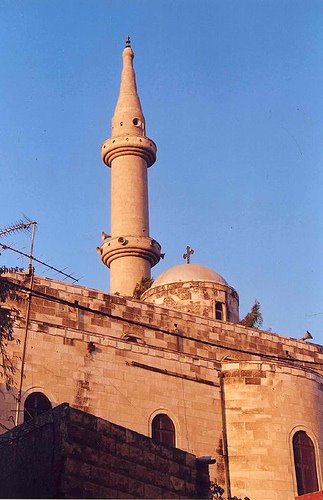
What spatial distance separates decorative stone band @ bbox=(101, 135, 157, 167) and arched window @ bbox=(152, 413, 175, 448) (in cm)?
1878

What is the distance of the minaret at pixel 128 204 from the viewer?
35.5m

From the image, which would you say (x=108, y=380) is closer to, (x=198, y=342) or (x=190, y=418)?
(x=190, y=418)

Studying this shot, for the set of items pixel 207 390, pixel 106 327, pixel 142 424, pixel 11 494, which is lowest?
pixel 11 494

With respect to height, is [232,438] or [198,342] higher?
[198,342]

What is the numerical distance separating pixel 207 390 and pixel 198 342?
337cm

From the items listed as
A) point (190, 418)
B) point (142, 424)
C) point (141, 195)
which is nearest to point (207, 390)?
point (190, 418)

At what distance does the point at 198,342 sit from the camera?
2647 centimetres

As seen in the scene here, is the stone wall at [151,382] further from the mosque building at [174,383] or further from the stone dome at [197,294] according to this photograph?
the stone dome at [197,294]

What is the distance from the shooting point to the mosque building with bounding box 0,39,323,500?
20578mm

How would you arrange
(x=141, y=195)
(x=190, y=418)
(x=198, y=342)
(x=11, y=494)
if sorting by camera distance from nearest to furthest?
(x=11, y=494) < (x=190, y=418) < (x=198, y=342) < (x=141, y=195)

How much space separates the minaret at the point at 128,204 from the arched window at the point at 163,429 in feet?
42.5

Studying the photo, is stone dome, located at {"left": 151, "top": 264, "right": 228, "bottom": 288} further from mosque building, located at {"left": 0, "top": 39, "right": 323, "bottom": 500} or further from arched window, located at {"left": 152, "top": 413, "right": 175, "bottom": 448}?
arched window, located at {"left": 152, "top": 413, "right": 175, "bottom": 448}

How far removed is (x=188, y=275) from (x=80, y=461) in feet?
61.4

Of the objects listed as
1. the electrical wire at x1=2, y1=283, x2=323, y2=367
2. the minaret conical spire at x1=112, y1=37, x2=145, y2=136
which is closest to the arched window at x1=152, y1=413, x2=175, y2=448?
the electrical wire at x1=2, y1=283, x2=323, y2=367
